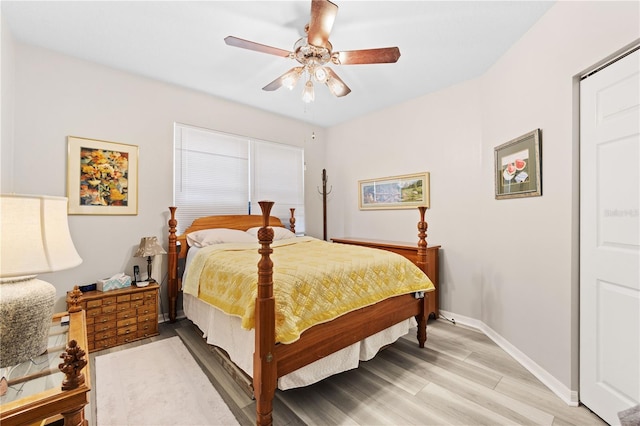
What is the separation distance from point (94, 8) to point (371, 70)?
8.09 ft

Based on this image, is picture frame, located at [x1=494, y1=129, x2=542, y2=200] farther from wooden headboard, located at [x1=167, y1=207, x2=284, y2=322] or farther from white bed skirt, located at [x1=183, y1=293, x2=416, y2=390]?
wooden headboard, located at [x1=167, y1=207, x2=284, y2=322]

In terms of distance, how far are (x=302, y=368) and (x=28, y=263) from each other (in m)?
1.46

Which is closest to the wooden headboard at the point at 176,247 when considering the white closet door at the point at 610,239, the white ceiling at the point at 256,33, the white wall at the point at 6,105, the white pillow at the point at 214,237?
the white pillow at the point at 214,237

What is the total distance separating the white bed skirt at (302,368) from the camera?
175cm

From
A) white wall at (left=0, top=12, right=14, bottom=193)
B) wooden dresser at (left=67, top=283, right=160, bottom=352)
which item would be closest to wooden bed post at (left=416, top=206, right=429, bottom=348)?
wooden dresser at (left=67, top=283, right=160, bottom=352)

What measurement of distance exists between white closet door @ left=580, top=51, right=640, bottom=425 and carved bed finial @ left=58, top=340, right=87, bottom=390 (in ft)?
8.78

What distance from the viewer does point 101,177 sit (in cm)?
288

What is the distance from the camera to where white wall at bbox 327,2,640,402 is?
73.4 inches

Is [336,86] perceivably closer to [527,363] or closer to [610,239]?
[610,239]

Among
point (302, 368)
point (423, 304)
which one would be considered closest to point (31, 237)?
point (302, 368)

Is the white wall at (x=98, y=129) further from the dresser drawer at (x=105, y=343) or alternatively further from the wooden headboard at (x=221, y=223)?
the dresser drawer at (x=105, y=343)

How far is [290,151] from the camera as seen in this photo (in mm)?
4578

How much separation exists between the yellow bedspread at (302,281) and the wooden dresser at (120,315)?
471mm

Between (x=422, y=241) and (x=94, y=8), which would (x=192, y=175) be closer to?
(x=94, y=8)
